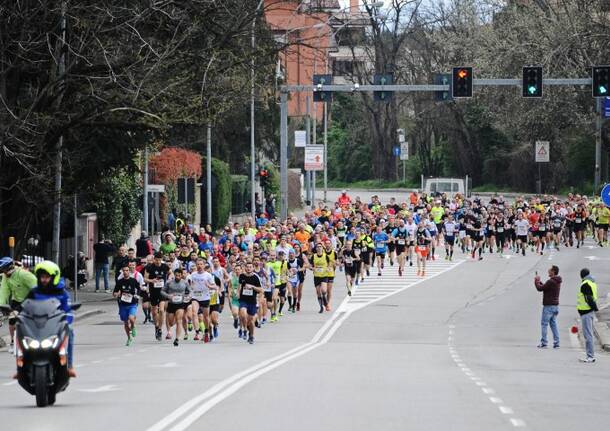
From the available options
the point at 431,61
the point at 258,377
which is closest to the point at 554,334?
the point at 258,377

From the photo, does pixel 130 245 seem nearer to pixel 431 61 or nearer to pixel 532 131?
pixel 532 131

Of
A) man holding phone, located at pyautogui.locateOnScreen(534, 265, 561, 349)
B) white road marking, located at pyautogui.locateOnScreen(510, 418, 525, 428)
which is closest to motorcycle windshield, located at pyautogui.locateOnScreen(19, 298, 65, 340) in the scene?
white road marking, located at pyautogui.locateOnScreen(510, 418, 525, 428)

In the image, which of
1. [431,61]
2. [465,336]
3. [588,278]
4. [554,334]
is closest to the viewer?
[588,278]

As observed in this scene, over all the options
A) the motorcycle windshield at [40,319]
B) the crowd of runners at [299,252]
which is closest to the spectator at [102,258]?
the crowd of runners at [299,252]

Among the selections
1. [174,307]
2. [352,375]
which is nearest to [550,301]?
[174,307]

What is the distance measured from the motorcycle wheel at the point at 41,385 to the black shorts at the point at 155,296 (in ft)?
41.6

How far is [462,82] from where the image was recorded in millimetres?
42938

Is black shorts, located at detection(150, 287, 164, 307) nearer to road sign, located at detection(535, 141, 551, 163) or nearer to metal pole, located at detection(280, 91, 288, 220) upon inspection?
metal pole, located at detection(280, 91, 288, 220)

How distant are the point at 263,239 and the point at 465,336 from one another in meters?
11.1

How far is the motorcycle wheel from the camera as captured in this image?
14.6 meters

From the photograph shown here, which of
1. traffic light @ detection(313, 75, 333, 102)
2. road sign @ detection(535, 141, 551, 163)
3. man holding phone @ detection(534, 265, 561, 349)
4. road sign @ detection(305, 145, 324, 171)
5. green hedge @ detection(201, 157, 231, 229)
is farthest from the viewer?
road sign @ detection(305, 145, 324, 171)

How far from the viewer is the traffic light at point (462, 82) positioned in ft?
140

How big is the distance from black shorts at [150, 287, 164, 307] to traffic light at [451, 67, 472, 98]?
1753 cm

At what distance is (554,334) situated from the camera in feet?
88.5
